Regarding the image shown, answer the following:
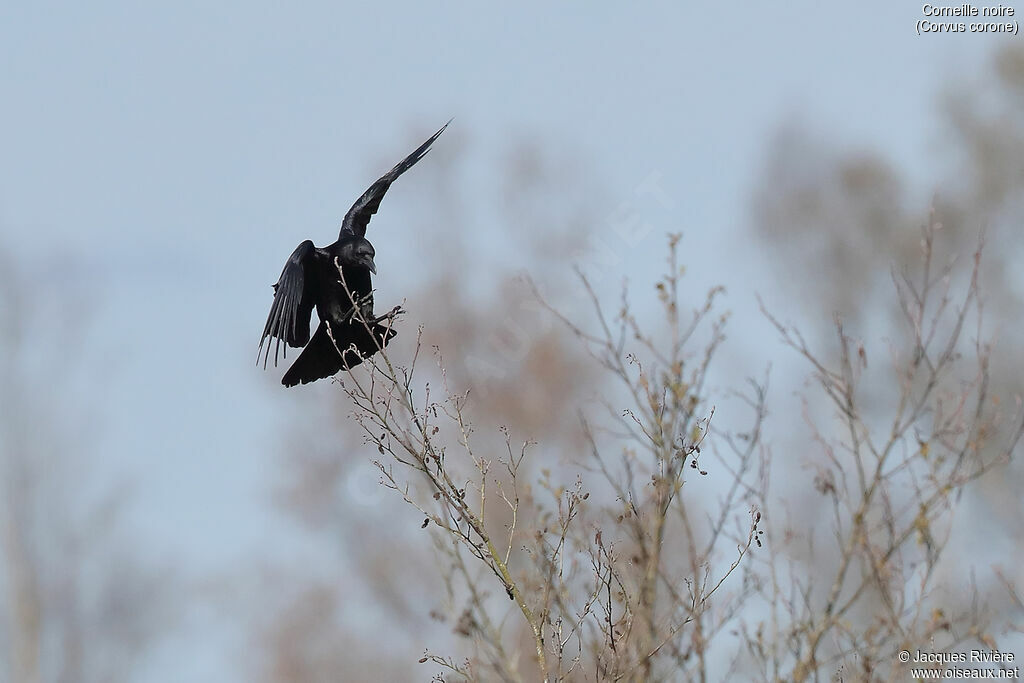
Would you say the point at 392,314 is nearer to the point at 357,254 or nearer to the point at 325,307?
the point at 325,307

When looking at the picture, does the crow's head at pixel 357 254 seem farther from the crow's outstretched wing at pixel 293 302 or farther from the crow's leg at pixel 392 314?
the crow's leg at pixel 392 314

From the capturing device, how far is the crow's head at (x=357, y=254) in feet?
17.6

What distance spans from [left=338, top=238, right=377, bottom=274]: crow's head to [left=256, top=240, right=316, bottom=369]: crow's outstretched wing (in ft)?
0.54

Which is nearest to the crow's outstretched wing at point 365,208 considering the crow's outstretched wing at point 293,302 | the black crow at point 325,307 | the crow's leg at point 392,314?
the black crow at point 325,307

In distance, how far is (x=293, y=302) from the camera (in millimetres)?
4809

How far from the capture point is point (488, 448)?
1270cm

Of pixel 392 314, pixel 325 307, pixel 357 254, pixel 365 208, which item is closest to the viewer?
pixel 392 314

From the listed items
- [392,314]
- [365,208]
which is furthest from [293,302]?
[365,208]

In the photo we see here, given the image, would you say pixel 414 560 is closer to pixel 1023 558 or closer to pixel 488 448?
pixel 488 448

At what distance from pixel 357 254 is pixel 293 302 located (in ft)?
→ 2.20

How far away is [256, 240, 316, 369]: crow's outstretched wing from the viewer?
187 inches

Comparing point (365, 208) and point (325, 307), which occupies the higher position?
point (365, 208)

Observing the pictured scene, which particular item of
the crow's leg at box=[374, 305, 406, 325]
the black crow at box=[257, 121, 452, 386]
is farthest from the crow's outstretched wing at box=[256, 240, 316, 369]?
the crow's leg at box=[374, 305, 406, 325]

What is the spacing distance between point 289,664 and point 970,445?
1270 centimetres
